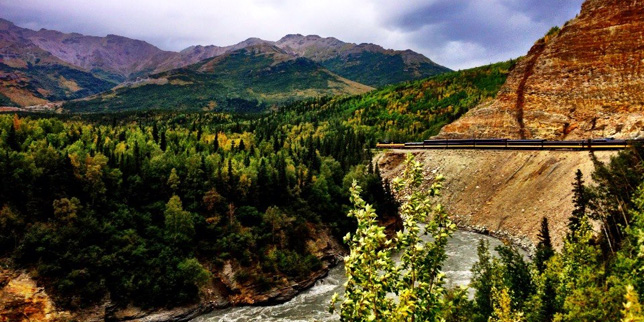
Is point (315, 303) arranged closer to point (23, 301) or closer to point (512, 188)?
point (23, 301)

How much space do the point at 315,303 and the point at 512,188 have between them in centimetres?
3857

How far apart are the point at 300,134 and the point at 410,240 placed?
15877cm

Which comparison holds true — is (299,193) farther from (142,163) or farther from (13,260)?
(13,260)

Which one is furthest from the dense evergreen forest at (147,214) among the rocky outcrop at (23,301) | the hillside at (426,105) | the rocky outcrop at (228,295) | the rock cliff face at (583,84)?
the hillside at (426,105)

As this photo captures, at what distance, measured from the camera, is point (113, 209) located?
205 feet

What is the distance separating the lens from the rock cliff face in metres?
76.9

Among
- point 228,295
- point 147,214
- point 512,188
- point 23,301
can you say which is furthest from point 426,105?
point 23,301

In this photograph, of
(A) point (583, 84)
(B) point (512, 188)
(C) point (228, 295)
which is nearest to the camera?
(C) point (228, 295)

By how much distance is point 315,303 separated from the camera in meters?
55.0

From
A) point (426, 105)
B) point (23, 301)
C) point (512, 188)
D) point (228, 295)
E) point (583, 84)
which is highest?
point (426, 105)

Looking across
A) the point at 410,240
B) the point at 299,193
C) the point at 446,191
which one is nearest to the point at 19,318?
the point at 299,193

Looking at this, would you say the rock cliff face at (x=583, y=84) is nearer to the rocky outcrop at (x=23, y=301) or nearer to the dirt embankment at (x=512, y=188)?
the dirt embankment at (x=512, y=188)

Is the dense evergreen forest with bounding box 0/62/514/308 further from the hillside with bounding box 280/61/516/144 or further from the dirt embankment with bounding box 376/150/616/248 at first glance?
the hillside with bounding box 280/61/516/144

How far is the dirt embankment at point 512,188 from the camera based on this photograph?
5959cm
